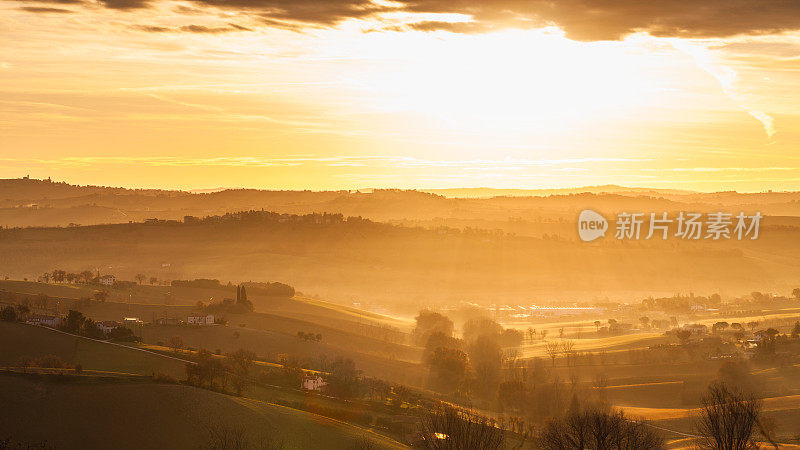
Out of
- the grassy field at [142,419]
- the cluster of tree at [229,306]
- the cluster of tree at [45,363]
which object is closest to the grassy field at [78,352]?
the cluster of tree at [45,363]

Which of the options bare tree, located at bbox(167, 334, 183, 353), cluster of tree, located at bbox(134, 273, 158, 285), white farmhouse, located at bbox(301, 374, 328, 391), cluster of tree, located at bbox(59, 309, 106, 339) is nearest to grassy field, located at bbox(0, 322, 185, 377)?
cluster of tree, located at bbox(59, 309, 106, 339)

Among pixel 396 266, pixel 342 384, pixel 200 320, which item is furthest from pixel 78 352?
pixel 396 266

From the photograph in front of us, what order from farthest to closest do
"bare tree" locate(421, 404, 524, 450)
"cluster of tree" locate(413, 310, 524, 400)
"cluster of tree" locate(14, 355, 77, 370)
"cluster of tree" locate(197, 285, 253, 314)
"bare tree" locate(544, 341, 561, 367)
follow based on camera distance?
"cluster of tree" locate(197, 285, 253, 314), "bare tree" locate(544, 341, 561, 367), "cluster of tree" locate(413, 310, 524, 400), "cluster of tree" locate(14, 355, 77, 370), "bare tree" locate(421, 404, 524, 450)

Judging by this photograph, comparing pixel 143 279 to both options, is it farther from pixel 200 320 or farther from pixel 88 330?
pixel 88 330

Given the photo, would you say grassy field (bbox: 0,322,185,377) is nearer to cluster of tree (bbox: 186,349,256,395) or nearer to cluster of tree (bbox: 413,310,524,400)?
cluster of tree (bbox: 186,349,256,395)

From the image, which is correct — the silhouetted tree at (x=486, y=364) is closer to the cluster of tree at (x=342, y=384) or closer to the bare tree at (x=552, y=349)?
the bare tree at (x=552, y=349)

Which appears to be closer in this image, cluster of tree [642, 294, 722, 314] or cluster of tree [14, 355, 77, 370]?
cluster of tree [14, 355, 77, 370]

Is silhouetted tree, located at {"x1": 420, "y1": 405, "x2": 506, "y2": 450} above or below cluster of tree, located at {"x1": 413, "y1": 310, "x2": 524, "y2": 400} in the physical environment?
above
